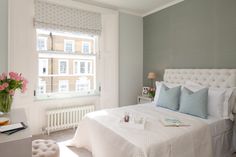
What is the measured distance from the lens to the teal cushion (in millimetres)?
2279

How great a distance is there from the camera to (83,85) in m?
3.68

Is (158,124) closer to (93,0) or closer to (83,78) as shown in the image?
(83,78)

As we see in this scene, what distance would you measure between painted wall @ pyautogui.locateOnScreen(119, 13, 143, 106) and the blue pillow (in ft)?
4.36

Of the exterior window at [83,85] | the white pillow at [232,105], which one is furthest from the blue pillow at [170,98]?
the exterior window at [83,85]

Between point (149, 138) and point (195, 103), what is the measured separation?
3.83 ft

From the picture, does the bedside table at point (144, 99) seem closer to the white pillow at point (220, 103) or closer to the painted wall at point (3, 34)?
the white pillow at point (220, 103)

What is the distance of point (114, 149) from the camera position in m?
1.68

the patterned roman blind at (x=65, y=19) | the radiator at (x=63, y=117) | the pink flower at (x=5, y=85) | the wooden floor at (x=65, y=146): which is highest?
the patterned roman blind at (x=65, y=19)

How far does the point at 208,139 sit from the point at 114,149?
120 cm

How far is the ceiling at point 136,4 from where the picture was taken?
3436mm

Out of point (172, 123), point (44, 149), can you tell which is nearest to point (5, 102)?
point (44, 149)

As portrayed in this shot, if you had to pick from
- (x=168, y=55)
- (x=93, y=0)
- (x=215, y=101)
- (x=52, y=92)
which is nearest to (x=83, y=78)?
(x=52, y=92)

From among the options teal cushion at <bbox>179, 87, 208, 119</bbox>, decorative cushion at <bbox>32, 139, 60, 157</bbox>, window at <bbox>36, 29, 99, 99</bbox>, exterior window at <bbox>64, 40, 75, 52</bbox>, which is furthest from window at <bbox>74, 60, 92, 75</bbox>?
teal cushion at <bbox>179, 87, 208, 119</bbox>

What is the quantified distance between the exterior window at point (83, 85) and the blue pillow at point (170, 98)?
175cm
